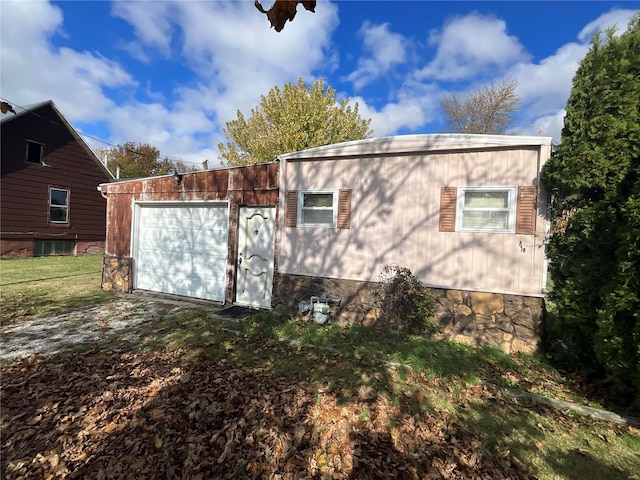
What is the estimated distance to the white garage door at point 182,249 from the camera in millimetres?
7023

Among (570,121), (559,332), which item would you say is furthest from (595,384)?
(570,121)

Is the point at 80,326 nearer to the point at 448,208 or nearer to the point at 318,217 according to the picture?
the point at 318,217

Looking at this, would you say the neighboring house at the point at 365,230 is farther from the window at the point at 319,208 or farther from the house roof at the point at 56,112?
the house roof at the point at 56,112

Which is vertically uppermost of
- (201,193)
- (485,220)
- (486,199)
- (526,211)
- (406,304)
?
(201,193)

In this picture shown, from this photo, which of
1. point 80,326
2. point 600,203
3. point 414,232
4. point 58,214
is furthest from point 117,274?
point 600,203

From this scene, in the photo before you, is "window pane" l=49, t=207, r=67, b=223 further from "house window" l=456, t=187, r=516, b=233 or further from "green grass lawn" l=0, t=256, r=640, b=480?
"house window" l=456, t=187, r=516, b=233

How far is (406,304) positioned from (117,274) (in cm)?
767

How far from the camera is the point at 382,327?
5.36m

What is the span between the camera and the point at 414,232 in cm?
532

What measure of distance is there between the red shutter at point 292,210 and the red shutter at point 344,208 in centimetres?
93

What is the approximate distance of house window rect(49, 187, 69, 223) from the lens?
14031 mm

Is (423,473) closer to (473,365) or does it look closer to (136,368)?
(473,365)

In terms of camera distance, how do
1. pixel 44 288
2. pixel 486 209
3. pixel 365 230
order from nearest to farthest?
pixel 486 209 → pixel 365 230 → pixel 44 288

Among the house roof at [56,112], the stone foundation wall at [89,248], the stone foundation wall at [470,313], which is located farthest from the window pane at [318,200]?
the stone foundation wall at [89,248]
